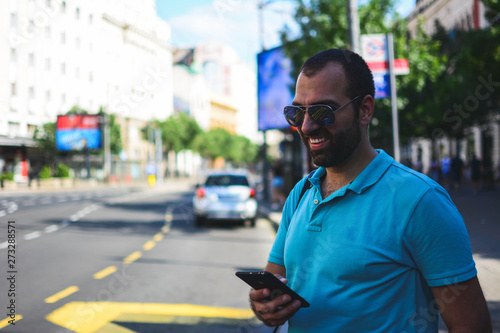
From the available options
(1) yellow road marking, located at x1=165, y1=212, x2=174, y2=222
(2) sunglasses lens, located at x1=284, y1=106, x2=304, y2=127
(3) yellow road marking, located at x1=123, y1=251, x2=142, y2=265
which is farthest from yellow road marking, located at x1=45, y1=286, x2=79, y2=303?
(1) yellow road marking, located at x1=165, y1=212, x2=174, y2=222

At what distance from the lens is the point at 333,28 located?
14852 mm

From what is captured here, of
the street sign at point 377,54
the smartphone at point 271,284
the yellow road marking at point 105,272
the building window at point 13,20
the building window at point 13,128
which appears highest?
the street sign at point 377,54

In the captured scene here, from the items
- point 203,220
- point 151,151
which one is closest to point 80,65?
point 203,220

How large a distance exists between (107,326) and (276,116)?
18378 millimetres

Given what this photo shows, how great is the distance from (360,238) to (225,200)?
12204mm

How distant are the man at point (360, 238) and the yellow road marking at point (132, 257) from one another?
661 centimetres

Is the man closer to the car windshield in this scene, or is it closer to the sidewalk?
the sidewalk

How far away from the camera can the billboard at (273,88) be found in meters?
20.7

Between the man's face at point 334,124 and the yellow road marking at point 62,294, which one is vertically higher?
the man's face at point 334,124

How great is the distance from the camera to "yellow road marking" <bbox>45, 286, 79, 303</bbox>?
17.4ft

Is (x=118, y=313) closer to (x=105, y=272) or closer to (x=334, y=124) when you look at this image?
(x=105, y=272)

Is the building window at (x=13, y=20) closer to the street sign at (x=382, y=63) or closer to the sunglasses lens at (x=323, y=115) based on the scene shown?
the sunglasses lens at (x=323, y=115)

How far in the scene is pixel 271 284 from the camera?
63.9 inches

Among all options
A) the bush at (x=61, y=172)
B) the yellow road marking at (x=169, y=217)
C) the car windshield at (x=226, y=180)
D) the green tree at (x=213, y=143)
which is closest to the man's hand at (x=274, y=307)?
the car windshield at (x=226, y=180)
